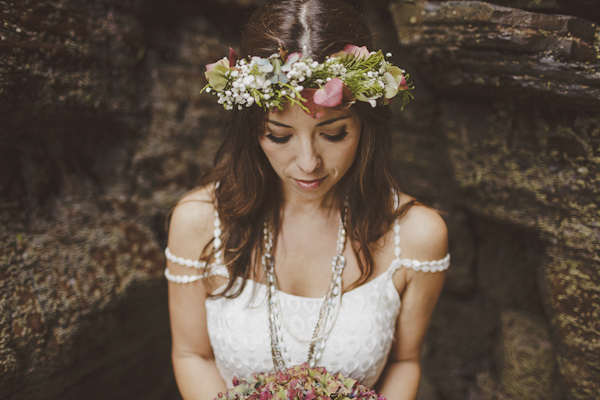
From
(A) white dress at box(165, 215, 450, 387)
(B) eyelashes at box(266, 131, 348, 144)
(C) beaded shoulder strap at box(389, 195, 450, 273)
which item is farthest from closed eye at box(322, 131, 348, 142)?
(A) white dress at box(165, 215, 450, 387)

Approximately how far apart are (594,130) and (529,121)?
29cm

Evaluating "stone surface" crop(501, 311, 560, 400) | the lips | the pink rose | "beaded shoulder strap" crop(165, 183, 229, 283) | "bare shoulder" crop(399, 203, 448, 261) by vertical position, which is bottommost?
"stone surface" crop(501, 311, 560, 400)

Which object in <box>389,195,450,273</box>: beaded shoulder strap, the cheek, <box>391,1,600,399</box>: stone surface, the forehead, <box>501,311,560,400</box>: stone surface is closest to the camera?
the forehead

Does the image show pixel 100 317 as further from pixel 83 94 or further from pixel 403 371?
pixel 403 371

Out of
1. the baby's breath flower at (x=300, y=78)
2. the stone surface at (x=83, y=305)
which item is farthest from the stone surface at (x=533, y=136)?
the stone surface at (x=83, y=305)

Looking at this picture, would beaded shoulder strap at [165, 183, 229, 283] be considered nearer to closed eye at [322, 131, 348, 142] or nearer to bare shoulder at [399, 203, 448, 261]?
closed eye at [322, 131, 348, 142]

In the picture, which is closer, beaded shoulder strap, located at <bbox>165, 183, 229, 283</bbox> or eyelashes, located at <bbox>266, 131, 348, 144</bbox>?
eyelashes, located at <bbox>266, 131, 348, 144</bbox>

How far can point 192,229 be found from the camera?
1.75 meters

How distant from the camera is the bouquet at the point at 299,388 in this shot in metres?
1.18

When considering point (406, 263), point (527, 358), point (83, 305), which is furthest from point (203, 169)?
point (527, 358)

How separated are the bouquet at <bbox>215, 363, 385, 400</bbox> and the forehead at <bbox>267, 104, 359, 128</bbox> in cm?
85

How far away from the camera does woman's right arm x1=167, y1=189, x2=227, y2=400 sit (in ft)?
5.75

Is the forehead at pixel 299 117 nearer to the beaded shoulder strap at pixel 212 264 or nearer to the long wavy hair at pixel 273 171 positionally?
the long wavy hair at pixel 273 171

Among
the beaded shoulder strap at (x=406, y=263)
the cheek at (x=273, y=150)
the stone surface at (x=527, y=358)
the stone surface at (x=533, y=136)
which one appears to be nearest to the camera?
the cheek at (x=273, y=150)
